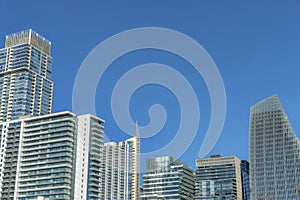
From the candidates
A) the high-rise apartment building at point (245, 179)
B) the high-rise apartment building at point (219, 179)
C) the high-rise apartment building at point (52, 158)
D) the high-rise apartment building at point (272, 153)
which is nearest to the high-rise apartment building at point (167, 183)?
the high-rise apartment building at point (219, 179)

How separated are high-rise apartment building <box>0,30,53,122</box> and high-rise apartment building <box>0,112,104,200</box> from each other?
15.0m

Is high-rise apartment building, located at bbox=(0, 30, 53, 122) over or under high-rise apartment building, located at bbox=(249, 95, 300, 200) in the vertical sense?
over

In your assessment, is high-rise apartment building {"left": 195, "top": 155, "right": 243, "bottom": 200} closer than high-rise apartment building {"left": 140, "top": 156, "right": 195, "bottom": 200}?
No

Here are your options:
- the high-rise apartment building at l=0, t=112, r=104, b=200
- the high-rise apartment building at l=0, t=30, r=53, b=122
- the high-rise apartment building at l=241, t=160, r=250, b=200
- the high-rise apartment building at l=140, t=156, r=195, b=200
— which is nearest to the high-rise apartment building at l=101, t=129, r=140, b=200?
the high-rise apartment building at l=140, t=156, r=195, b=200

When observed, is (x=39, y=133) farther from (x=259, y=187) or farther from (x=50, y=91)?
(x=259, y=187)

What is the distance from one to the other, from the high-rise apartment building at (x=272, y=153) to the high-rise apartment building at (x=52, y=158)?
93.0 ft

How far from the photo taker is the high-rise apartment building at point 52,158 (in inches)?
2135

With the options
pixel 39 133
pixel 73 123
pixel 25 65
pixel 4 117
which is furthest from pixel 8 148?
pixel 25 65

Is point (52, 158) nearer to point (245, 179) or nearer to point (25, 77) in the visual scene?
point (25, 77)

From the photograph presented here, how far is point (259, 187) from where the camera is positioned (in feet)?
244

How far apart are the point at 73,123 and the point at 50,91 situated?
84.3 ft

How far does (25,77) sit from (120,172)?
23696 mm

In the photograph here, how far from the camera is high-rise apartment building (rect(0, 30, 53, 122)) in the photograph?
74875 millimetres

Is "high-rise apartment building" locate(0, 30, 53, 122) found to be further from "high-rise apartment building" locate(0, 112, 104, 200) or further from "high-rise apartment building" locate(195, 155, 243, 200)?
"high-rise apartment building" locate(195, 155, 243, 200)
